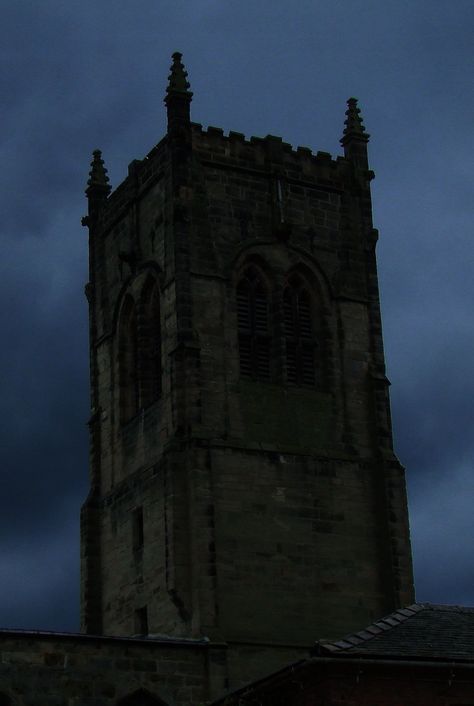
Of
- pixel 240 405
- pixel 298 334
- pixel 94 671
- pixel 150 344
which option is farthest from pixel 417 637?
pixel 150 344

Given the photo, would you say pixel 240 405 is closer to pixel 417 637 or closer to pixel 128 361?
pixel 128 361

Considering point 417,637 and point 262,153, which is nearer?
point 417,637

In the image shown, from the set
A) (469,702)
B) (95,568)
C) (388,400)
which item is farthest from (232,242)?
(469,702)

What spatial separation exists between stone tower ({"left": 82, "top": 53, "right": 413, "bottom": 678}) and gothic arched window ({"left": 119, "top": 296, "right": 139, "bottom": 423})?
6cm

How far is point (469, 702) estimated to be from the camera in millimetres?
32312

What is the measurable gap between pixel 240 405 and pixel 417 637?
15128 mm

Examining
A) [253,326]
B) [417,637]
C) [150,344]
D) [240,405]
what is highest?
[253,326]

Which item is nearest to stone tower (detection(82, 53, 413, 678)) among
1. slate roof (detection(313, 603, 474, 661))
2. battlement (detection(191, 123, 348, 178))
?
battlement (detection(191, 123, 348, 178))

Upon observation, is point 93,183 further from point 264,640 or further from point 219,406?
point 264,640

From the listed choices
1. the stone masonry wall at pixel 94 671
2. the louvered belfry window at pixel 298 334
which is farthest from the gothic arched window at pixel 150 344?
the stone masonry wall at pixel 94 671

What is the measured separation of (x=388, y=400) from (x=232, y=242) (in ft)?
22.8

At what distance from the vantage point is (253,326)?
49.7 m

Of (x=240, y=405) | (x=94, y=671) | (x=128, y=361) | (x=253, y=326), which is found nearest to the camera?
(x=94, y=671)

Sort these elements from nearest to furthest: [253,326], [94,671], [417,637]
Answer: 1. [417,637]
2. [94,671]
3. [253,326]
